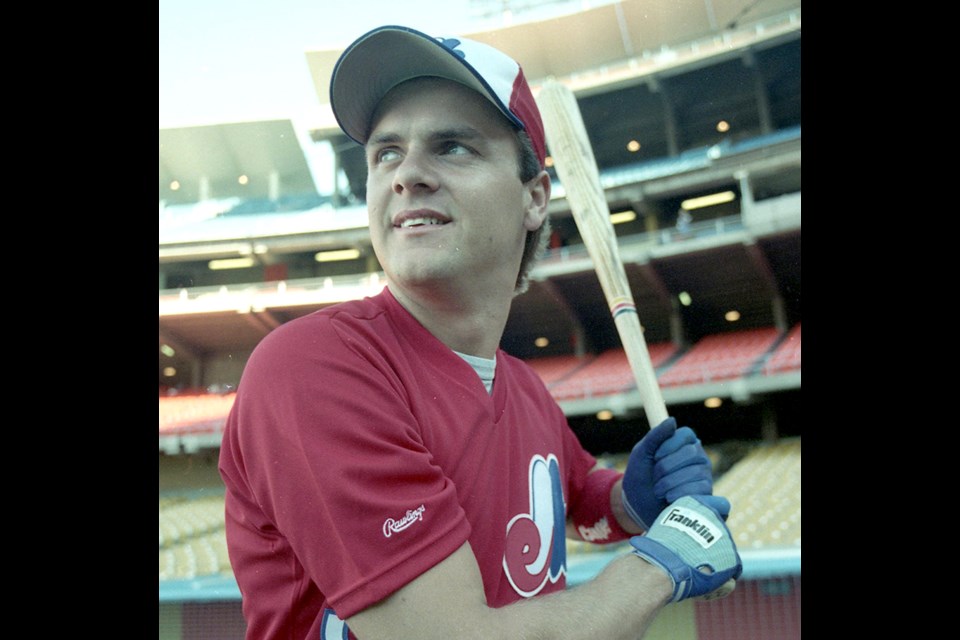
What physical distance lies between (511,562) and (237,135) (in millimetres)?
1595

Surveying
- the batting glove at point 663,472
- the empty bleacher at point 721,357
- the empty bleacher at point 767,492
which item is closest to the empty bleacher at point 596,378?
the empty bleacher at point 721,357

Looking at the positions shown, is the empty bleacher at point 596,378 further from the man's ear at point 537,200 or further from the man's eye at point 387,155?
the man's eye at point 387,155

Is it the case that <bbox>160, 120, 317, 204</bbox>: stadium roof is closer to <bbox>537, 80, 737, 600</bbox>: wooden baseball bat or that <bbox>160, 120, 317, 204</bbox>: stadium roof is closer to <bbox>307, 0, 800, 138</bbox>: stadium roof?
<bbox>307, 0, 800, 138</bbox>: stadium roof

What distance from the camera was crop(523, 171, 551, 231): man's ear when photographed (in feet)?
3.09

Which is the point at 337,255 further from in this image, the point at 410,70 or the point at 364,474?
the point at 364,474

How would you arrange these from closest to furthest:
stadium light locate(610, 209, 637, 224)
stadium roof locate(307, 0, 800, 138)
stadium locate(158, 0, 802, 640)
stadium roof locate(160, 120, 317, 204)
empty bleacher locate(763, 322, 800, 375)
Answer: stadium locate(158, 0, 802, 640) → stadium roof locate(307, 0, 800, 138) → stadium roof locate(160, 120, 317, 204) → empty bleacher locate(763, 322, 800, 375) → stadium light locate(610, 209, 637, 224)

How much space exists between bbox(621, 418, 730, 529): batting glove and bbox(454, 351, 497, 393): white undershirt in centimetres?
26

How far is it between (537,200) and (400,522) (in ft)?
1.60

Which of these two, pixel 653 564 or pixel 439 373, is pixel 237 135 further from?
→ pixel 653 564

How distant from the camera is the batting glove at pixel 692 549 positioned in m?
0.77

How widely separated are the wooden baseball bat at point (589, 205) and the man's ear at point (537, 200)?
0.20 meters

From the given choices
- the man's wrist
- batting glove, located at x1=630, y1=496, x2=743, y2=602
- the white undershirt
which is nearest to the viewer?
batting glove, located at x1=630, y1=496, x2=743, y2=602

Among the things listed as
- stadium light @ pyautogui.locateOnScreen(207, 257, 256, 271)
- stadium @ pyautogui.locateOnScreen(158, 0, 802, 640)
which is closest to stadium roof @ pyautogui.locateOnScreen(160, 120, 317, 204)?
stadium @ pyautogui.locateOnScreen(158, 0, 802, 640)
